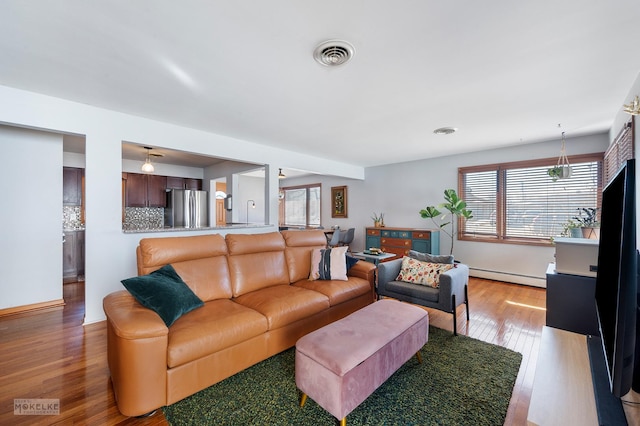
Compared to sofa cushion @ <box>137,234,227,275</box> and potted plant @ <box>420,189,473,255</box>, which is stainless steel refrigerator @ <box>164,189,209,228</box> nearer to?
sofa cushion @ <box>137,234,227,275</box>

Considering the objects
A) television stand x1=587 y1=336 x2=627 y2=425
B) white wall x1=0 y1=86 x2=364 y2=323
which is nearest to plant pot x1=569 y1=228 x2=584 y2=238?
television stand x1=587 y1=336 x2=627 y2=425

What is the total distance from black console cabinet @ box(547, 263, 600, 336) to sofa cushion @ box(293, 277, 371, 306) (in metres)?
1.64

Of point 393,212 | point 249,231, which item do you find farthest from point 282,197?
point 249,231

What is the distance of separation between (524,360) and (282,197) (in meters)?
7.67

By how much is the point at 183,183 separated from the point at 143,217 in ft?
3.81

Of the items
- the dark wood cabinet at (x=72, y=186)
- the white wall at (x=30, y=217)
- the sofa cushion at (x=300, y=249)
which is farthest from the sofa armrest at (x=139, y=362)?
the dark wood cabinet at (x=72, y=186)

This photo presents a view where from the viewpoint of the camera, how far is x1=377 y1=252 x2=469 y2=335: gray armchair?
267 centimetres

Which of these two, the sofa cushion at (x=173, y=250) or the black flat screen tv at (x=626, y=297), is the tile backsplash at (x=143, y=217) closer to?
the sofa cushion at (x=173, y=250)

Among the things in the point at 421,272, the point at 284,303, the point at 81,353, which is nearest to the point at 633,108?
the point at 421,272

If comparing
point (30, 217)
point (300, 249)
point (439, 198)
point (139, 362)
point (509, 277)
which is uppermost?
point (439, 198)

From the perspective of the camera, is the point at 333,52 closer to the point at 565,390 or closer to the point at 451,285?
the point at 565,390

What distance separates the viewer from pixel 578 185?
162 inches

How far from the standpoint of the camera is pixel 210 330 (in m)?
1.85

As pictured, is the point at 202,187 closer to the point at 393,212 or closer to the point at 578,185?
the point at 393,212
